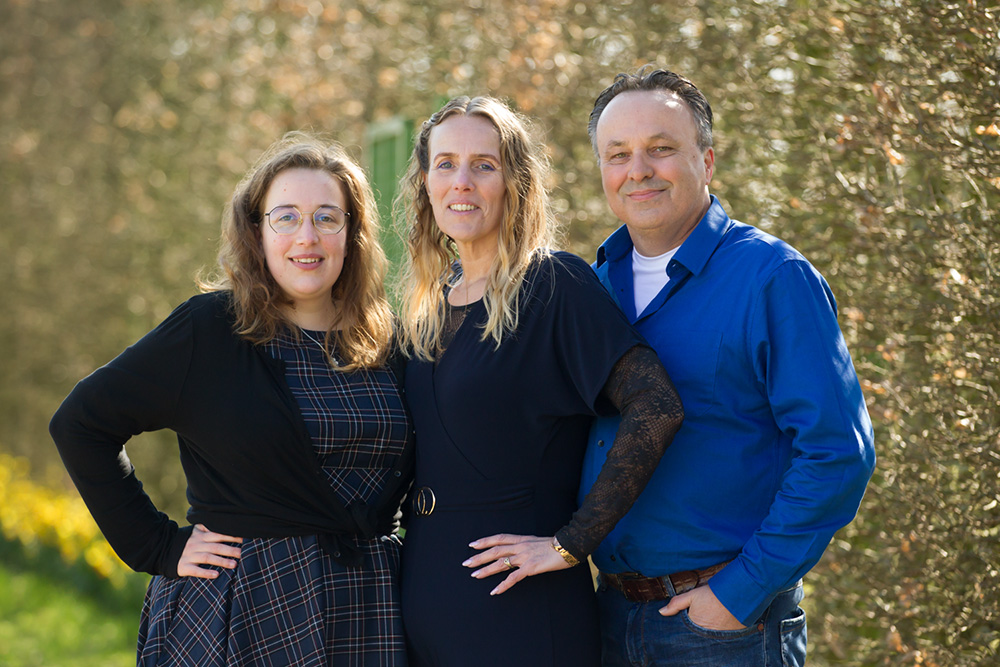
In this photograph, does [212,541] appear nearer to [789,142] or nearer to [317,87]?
[789,142]

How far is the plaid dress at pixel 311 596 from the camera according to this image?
8.27 feet

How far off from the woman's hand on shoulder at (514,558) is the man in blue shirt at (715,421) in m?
0.22

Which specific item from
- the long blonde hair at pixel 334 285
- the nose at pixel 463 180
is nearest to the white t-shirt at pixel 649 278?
the nose at pixel 463 180

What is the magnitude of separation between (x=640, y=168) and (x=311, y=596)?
1.42m

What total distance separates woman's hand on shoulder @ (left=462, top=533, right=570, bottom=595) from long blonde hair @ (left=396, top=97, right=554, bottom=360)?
50cm

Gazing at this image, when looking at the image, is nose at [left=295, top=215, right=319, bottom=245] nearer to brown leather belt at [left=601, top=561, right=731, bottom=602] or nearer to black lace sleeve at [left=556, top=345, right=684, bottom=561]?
black lace sleeve at [left=556, top=345, right=684, bottom=561]

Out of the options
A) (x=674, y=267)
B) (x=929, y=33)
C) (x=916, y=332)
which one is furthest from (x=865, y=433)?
(x=929, y=33)

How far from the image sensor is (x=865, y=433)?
7.23 feet

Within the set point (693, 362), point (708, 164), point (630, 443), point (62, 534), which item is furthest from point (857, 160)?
point (62, 534)

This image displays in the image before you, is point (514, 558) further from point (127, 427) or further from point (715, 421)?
point (127, 427)

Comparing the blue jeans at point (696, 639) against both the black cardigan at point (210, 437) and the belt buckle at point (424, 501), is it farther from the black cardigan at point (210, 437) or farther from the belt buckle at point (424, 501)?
the black cardigan at point (210, 437)

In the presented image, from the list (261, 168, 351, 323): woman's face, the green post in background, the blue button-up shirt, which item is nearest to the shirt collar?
the blue button-up shirt

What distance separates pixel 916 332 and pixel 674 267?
120cm

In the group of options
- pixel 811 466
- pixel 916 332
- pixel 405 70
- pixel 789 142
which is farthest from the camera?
pixel 405 70
